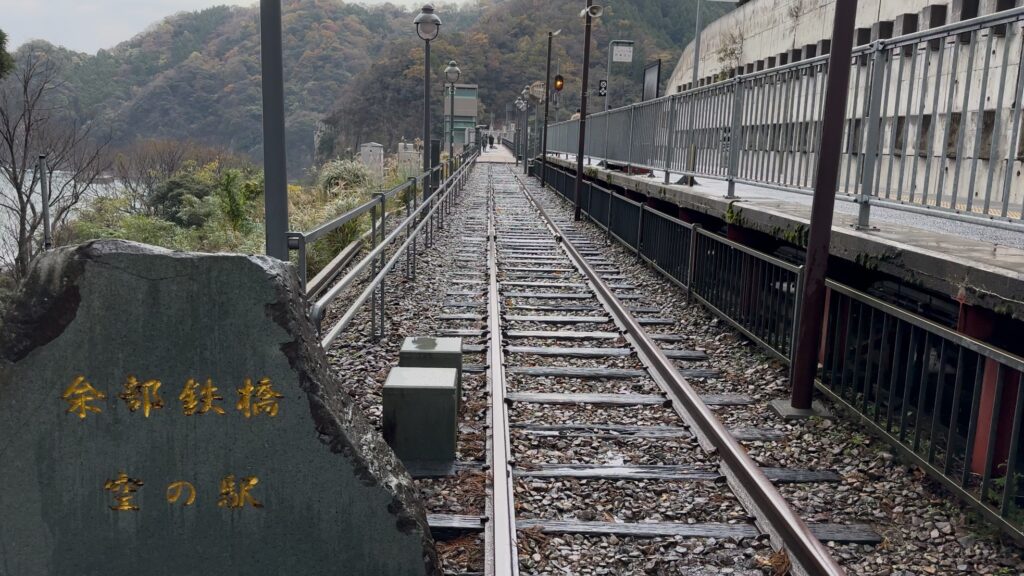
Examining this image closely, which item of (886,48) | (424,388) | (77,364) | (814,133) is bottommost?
(424,388)

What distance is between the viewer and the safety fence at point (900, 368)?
4164mm

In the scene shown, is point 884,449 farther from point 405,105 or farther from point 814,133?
point 405,105

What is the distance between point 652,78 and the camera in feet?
90.3

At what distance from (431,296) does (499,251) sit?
4448 mm

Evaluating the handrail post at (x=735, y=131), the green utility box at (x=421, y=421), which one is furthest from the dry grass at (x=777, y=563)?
the handrail post at (x=735, y=131)

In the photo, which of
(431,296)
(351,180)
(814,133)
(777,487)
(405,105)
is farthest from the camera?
(405,105)

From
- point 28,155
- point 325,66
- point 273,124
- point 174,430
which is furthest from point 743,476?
point 325,66

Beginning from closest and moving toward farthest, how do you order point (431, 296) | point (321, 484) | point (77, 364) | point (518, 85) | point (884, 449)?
point (77, 364) → point (321, 484) → point (884, 449) → point (431, 296) → point (518, 85)

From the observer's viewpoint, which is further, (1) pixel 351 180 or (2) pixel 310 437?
(1) pixel 351 180

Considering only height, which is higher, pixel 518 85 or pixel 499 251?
pixel 518 85

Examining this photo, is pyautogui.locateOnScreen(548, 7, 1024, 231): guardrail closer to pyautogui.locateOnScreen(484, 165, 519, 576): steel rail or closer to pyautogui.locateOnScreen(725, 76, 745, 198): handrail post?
pyautogui.locateOnScreen(725, 76, 745, 198): handrail post

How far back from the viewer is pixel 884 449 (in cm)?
522

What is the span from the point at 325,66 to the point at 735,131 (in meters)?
110

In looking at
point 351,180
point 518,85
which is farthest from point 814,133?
point 518,85
